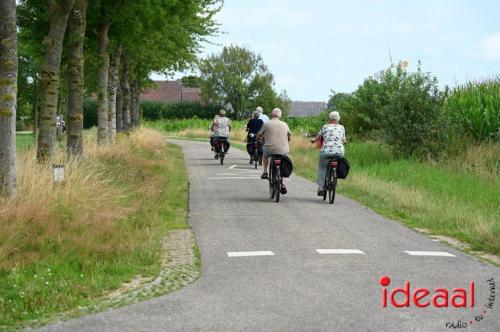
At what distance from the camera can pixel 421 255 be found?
9.56 m

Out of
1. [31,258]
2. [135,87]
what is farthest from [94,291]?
[135,87]

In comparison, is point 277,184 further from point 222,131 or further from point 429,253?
point 222,131

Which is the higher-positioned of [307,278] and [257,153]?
[257,153]

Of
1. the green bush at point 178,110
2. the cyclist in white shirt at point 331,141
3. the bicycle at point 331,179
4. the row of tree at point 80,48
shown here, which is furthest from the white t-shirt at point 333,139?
the green bush at point 178,110

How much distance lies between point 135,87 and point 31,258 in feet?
110

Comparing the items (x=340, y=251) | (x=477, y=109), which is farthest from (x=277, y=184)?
(x=477, y=109)

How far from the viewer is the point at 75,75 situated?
17.0 meters

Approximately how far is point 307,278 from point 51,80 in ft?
29.0

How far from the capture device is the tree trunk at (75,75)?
1672 cm

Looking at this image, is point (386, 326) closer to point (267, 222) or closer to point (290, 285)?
point (290, 285)

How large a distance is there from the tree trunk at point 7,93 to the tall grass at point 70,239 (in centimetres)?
42

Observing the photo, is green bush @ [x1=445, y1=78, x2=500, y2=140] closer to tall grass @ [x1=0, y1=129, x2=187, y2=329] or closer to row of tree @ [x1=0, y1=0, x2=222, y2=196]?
row of tree @ [x1=0, y1=0, x2=222, y2=196]

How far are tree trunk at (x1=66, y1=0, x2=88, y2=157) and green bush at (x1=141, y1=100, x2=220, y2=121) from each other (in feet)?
227

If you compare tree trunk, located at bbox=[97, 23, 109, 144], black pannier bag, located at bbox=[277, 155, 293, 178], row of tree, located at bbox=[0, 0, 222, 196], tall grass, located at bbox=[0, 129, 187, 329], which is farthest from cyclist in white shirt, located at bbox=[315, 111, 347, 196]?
tree trunk, located at bbox=[97, 23, 109, 144]
